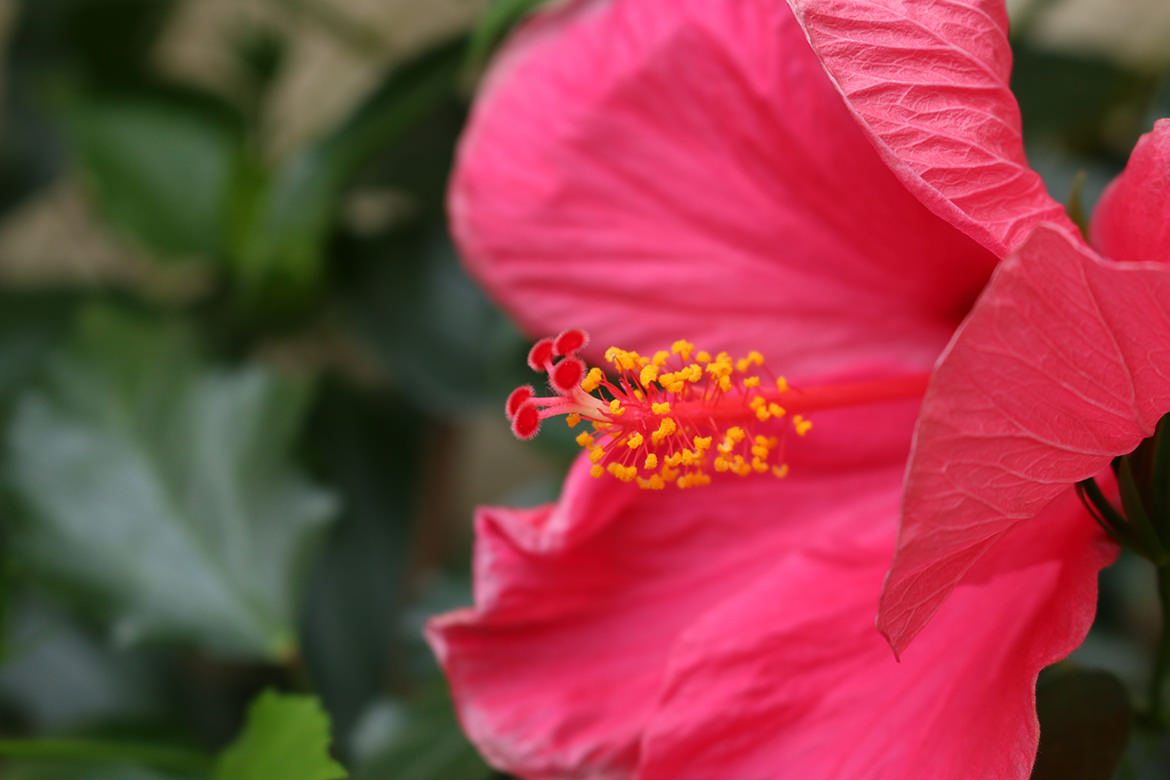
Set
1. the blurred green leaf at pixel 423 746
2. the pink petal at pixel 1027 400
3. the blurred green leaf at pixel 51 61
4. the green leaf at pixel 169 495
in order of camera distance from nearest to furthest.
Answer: the pink petal at pixel 1027 400
the blurred green leaf at pixel 423 746
the green leaf at pixel 169 495
the blurred green leaf at pixel 51 61

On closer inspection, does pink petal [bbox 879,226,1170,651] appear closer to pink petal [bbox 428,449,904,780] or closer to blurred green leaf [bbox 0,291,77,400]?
pink petal [bbox 428,449,904,780]

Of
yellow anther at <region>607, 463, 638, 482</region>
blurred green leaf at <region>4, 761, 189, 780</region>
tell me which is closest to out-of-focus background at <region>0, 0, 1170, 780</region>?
blurred green leaf at <region>4, 761, 189, 780</region>

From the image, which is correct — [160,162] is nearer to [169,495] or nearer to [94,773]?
[169,495]

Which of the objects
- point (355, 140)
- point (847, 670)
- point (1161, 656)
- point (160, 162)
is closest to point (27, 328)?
point (160, 162)

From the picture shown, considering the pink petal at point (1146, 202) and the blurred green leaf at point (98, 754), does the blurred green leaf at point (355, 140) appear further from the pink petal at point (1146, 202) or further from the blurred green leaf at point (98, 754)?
the pink petal at point (1146, 202)

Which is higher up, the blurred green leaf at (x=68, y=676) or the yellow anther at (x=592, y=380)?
the yellow anther at (x=592, y=380)

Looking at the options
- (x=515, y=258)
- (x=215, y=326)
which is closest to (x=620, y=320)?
(x=515, y=258)

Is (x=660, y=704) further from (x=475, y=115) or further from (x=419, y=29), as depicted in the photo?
(x=419, y=29)

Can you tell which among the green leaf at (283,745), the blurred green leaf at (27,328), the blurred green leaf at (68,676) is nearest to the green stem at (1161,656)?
the green leaf at (283,745)
